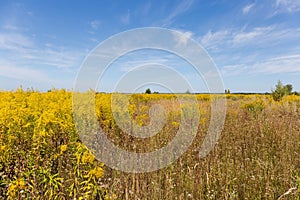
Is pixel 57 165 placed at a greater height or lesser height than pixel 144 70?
lesser

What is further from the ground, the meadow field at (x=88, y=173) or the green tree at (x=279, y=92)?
the green tree at (x=279, y=92)

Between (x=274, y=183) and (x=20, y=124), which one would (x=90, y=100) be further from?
(x=274, y=183)

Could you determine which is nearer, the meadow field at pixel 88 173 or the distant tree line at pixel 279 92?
the meadow field at pixel 88 173

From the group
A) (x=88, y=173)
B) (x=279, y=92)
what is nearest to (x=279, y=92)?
(x=279, y=92)

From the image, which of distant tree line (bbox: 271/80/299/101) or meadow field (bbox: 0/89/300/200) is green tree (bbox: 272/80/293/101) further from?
meadow field (bbox: 0/89/300/200)

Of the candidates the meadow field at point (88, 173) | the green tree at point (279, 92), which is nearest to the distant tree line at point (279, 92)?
the green tree at point (279, 92)

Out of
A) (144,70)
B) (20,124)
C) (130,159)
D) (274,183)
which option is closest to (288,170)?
(274,183)

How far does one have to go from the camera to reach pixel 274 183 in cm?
311

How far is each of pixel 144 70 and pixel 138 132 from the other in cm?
170

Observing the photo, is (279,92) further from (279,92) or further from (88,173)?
(88,173)

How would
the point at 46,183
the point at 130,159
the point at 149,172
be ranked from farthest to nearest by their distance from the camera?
the point at 130,159, the point at 149,172, the point at 46,183

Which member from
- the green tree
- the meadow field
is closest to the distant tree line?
the green tree

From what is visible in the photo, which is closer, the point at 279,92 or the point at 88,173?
the point at 88,173

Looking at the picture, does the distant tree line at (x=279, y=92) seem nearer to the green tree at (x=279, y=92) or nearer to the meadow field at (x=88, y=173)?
the green tree at (x=279, y=92)
